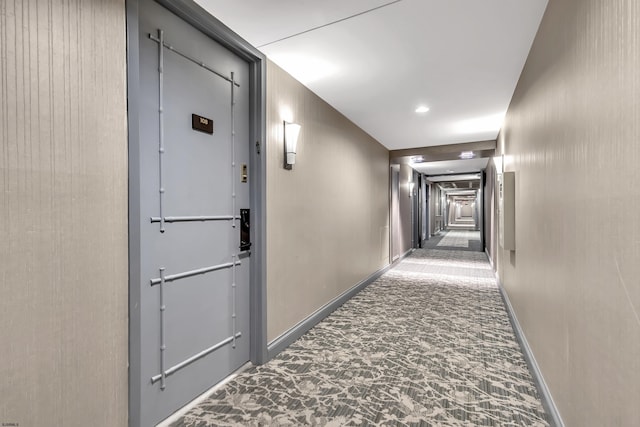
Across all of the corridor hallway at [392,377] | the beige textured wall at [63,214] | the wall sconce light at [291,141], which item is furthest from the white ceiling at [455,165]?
the beige textured wall at [63,214]

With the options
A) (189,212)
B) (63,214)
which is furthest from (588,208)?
(63,214)

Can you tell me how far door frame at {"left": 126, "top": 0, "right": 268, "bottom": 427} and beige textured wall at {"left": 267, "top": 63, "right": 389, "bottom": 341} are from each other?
0.39ft

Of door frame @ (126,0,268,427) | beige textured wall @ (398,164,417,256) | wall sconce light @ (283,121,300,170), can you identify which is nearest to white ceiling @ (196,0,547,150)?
door frame @ (126,0,268,427)

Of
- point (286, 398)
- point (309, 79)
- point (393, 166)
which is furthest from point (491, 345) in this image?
point (393, 166)

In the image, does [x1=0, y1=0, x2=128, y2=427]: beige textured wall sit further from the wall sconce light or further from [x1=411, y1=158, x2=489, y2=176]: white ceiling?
[x1=411, y1=158, x2=489, y2=176]: white ceiling

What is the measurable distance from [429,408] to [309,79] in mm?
2900

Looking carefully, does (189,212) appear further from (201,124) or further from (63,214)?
(63,214)

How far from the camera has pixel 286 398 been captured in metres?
2.02

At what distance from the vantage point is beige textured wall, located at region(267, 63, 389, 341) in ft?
8.73

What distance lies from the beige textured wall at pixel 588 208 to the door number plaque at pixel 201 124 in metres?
2.07

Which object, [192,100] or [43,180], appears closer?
[43,180]

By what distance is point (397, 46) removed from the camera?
2.36m

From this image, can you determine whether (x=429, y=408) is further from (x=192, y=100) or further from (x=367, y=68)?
(x=367, y=68)

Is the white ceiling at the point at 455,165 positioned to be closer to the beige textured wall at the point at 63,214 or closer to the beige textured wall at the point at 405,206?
the beige textured wall at the point at 405,206
